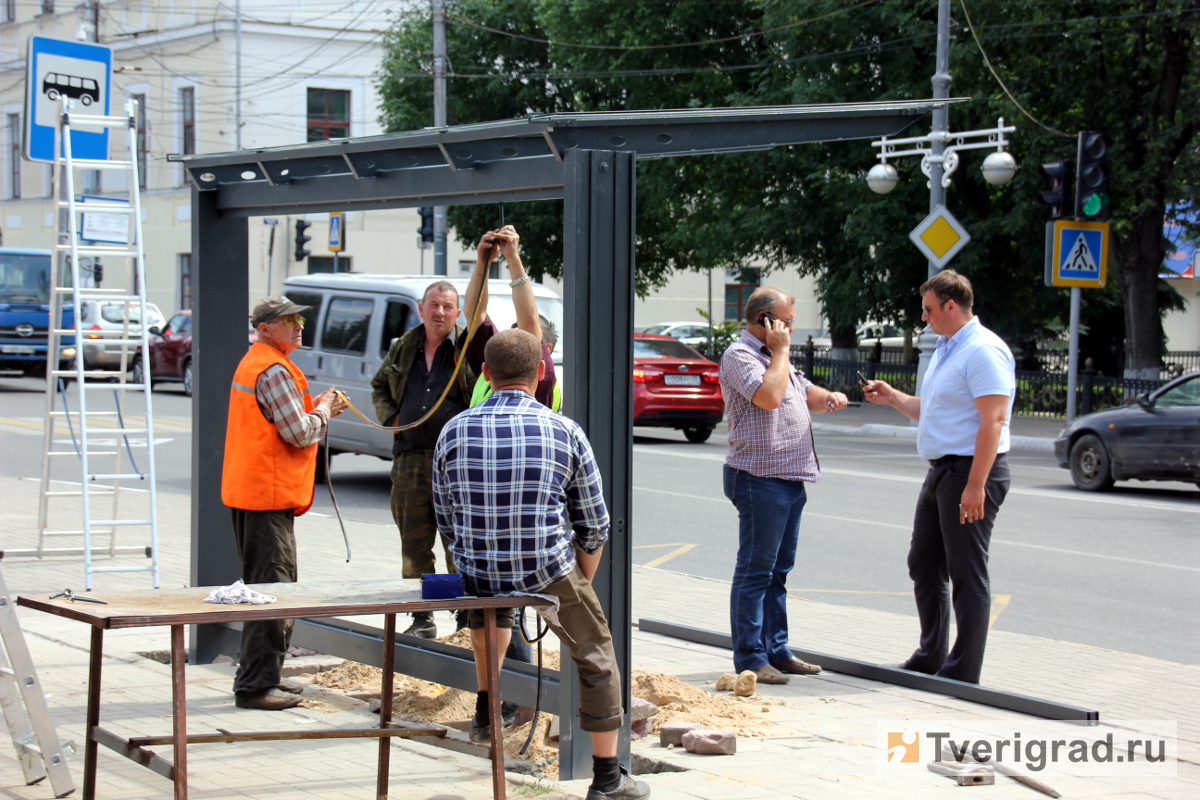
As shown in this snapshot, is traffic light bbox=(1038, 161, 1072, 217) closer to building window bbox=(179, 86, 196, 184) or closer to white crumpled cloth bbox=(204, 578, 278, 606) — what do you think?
white crumpled cloth bbox=(204, 578, 278, 606)

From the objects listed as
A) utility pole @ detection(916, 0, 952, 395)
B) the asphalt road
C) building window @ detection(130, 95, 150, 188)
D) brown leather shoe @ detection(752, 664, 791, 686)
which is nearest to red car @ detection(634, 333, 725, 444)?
the asphalt road

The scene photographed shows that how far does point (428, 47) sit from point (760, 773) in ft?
108

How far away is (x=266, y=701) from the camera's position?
5.64m

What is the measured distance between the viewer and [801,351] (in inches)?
1240

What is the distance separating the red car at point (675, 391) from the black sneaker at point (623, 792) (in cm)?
1400

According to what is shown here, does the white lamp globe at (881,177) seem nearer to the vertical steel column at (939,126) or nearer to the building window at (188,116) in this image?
the vertical steel column at (939,126)

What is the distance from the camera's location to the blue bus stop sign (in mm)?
8945

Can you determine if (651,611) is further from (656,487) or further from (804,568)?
(656,487)

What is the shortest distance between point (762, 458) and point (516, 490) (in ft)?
7.40

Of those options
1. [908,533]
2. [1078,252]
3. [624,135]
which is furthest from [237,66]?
[624,135]

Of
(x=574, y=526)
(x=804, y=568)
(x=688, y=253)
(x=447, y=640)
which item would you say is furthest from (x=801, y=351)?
(x=574, y=526)

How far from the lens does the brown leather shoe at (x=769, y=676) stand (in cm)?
618

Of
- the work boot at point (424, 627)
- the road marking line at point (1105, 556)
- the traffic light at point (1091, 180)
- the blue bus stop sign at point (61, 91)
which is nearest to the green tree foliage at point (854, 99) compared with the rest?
the traffic light at point (1091, 180)

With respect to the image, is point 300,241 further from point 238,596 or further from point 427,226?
point 238,596
